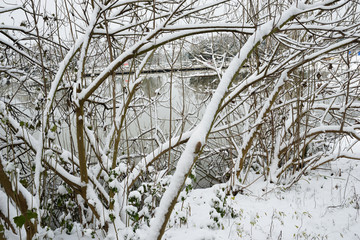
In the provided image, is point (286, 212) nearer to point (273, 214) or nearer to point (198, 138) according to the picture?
point (273, 214)

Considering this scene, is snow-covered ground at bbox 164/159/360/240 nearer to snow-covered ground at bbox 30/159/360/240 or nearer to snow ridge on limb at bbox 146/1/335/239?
snow-covered ground at bbox 30/159/360/240

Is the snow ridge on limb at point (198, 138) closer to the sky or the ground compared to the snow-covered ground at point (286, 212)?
closer to the sky

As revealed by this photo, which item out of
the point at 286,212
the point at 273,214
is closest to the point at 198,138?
the point at 273,214

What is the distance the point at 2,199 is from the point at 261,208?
3.01 metres

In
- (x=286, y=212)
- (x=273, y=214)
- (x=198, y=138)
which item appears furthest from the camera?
(x=286, y=212)

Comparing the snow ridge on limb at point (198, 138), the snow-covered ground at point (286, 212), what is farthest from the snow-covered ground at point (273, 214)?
the snow ridge on limb at point (198, 138)

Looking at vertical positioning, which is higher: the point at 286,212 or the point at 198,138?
the point at 198,138

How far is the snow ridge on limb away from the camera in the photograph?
1.37 meters

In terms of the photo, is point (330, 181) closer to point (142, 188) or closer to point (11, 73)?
point (142, 188)

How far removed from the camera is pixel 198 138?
1377mm

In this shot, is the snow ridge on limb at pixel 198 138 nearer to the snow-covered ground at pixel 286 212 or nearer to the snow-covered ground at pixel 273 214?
the snow-covered ground at pixel 273 214

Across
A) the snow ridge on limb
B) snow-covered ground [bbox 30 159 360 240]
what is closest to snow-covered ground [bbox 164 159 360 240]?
snow-covered ground [bbox 30 159 360 240]

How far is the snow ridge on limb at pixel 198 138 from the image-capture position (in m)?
1.37

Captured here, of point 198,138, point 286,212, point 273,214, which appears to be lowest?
point 286,212
